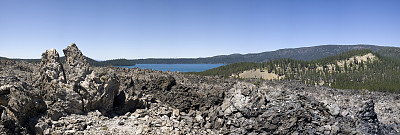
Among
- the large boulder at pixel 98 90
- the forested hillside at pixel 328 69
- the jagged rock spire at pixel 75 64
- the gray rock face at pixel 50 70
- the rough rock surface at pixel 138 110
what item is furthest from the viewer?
the forested hillside at pixel 328 69

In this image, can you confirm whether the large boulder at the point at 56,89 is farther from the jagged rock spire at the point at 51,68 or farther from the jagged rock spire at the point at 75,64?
the jagged rock spire at the point at 75,64

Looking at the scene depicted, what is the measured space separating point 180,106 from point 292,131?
851 cm

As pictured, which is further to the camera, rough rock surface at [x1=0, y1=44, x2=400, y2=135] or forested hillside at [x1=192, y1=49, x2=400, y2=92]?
forested hillside at [x1=192, y1=49, x2=400, y2=92]

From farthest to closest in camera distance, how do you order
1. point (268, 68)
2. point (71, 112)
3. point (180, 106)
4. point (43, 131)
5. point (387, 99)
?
point (268, 68) < point (387, 99) < point (180, 106) < point (71, 112) < point (43, 131)

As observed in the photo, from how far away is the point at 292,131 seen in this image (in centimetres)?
1469

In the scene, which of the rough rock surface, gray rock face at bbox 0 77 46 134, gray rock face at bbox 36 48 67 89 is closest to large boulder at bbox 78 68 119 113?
the rough rock surface

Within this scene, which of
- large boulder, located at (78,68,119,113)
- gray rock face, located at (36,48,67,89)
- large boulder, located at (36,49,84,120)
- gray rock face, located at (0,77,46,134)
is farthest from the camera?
large boulder, located at (78,68,119,113)

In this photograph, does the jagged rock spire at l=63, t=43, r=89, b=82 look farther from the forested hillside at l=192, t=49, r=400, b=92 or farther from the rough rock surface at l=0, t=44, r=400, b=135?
the forested hillside at l=192, t=49, r=400, b=92

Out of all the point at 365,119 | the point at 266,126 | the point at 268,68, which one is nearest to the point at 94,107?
the point at 266,126

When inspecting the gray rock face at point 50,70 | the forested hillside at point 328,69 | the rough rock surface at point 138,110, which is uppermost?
the gray rock face at point 50,70

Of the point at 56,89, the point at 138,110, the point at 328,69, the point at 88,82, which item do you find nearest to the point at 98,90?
the point at 88,82

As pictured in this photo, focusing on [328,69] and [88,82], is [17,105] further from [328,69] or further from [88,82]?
[328,69]

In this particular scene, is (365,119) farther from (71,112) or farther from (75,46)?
(75,46)

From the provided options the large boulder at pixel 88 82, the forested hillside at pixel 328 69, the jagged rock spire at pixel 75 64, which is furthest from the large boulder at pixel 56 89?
the forested hillside at pixel 328 69
